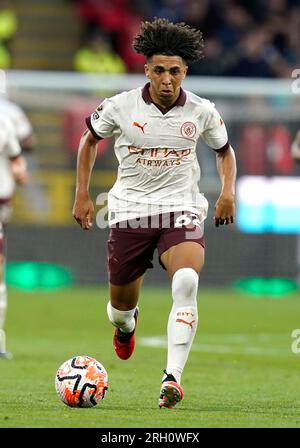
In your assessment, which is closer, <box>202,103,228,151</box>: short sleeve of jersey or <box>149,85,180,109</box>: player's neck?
<box>149,85,180,109</box>: player's neck

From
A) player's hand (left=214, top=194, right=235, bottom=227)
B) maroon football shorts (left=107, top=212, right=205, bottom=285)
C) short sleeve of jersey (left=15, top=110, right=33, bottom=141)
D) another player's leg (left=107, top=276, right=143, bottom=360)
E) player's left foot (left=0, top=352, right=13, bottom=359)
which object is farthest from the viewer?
short sleeve of jersey (left=15, top=110, right=33, bottom=141)

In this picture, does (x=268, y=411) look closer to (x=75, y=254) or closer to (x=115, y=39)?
(x=75, y=254)

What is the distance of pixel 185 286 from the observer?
26.5 feet

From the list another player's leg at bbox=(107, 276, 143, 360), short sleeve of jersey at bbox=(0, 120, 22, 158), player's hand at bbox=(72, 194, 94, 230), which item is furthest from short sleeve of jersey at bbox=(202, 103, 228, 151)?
short sleeve of jersey at bbox=(0, 120, 22, 158)

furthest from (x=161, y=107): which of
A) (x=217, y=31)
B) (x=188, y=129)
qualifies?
(x=217, y=31)

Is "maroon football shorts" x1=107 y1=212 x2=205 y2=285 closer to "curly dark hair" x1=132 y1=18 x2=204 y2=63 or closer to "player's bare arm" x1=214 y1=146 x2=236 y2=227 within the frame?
"player's bare arm" x1=214 y1=146 x2=236 y2=227

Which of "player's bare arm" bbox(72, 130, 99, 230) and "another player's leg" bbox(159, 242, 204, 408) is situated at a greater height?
"player's bare arm" bbox(72, 130, 99, 230)

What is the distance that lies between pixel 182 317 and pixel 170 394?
54 cm

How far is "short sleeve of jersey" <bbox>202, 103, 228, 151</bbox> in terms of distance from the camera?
8.76 metres

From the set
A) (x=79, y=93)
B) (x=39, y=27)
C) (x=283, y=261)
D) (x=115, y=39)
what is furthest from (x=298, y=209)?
(x=39, y=27)

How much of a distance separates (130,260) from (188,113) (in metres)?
1.07

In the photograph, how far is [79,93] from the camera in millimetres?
20422

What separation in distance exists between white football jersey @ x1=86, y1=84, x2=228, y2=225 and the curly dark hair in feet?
0.93

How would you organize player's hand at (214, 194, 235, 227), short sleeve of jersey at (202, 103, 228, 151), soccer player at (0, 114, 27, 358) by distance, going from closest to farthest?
player's hand at (214, 194, 235, 227)
short sleeve of jersey at (202, 103, 228, 151)
soccer player at (0, 114, 27, 358)
